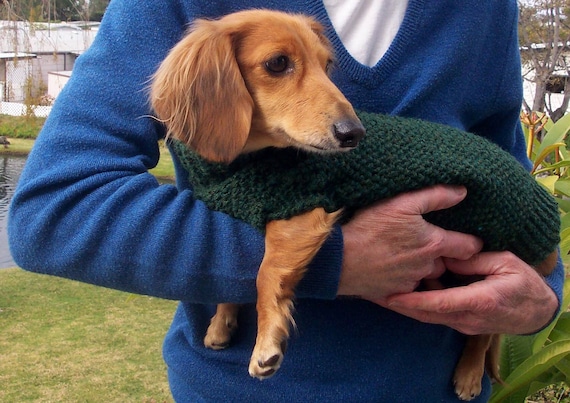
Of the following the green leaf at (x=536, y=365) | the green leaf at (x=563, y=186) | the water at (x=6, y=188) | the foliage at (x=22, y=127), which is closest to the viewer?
the green leaf at (x=536, y=365)

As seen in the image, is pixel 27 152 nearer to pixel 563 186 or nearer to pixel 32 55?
pixel 32 55

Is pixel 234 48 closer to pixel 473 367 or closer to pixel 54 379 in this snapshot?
pixel 473 367

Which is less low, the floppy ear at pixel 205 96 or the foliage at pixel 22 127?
the floppy ear at pixel 205 96

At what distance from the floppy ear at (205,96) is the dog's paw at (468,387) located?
26.9 inches

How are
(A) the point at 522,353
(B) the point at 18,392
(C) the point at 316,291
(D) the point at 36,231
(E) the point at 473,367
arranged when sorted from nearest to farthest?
(D) the point at 36,231
(C) the point at 316,291
(E) the point at 473,367
(A) the point at 522,353
(B) the point at 18,392

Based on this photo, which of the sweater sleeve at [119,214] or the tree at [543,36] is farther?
the tree at [543,36]

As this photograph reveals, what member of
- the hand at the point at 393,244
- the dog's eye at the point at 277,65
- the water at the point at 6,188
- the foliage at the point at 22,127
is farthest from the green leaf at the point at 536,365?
the foliage at the point at 22,127

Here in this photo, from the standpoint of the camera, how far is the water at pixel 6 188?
6.29 m

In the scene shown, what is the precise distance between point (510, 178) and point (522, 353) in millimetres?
1265

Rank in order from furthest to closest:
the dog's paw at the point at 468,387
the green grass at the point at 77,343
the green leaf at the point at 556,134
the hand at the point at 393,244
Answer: the green grass at the point at 77,343 → the green leaf at the point at 556,134 → the dog's paw at the point at 468,387 → the hand at the point at 393,244

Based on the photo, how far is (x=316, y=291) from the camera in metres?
1.04

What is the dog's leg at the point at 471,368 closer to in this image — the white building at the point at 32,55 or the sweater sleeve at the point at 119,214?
the sweater sleeve at the point at 119,214

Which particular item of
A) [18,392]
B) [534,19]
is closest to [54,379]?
[18,392]

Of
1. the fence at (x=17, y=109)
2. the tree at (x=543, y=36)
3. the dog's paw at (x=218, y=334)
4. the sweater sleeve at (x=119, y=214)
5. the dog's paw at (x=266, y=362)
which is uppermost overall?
the sweater sleeve at (x=119, y=214)
